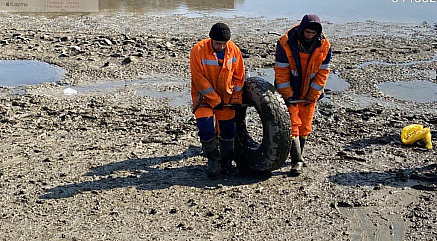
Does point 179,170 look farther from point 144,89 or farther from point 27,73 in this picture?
point 27,73

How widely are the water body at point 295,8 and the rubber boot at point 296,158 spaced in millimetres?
12851

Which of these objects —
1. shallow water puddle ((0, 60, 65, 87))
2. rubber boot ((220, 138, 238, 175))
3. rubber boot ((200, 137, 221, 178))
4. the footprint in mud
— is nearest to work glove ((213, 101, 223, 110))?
rubber boot ((200, 137, 221, 178))

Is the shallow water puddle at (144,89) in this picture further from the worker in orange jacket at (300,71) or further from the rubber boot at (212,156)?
the worker in orange jacket at (300,71)

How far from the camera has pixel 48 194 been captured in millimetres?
5922

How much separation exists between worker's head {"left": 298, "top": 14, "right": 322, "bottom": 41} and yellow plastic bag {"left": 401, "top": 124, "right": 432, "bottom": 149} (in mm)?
2347

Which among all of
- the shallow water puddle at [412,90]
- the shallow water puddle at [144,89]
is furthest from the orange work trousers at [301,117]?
the shallow water puddle at [412,90]

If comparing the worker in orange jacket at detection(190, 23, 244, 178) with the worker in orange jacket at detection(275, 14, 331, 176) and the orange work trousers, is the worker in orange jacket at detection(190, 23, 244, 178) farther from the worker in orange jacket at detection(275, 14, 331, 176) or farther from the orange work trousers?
the orange work trousers

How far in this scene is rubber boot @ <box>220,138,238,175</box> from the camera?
21.4 ft

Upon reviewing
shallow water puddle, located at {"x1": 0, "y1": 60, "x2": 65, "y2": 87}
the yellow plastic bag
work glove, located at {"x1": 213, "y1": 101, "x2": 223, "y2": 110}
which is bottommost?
shallow water puddle, located at {"x1": 0, "y1": 60, "x2": 65, "y2": 87}

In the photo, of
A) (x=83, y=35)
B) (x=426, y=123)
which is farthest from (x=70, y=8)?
(x=426, y=123)

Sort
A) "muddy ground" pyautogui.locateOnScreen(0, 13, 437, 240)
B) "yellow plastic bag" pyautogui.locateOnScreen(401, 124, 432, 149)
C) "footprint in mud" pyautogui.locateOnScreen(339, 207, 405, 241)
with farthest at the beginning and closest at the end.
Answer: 1. "yellow plastic bag" pyautogui.locateOnScreen(401, 124, 432, 149)
2. "muddy ground" pyautogui.locateOnScreen(0, 13, 437, 240)
3. "footprint in mud" pyautogui.locateOnScreen(339, 207, 405, 241)

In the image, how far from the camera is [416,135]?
731 cm

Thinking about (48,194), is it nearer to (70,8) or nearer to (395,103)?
(395,103)

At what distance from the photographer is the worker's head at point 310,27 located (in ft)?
19.5
